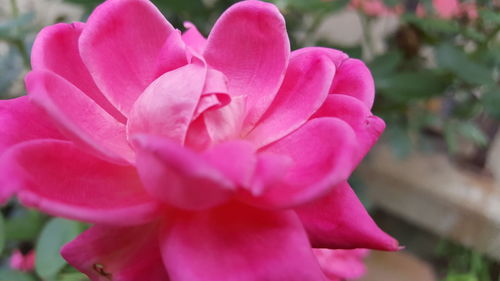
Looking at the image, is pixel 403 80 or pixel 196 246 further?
pixel 403 80

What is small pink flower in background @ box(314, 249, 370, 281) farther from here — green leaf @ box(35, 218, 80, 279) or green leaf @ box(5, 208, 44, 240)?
green leaf @ box(5, 208, 44, 240)

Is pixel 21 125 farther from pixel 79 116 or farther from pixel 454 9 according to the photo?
pixel 454 9

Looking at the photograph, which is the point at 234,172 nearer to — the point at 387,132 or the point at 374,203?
the point at 387,132

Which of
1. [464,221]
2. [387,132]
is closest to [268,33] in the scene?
[387,132]

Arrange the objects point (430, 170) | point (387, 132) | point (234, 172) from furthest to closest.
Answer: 1. point (430, 170)
2. point (387, 132)
3. point (234, 172)

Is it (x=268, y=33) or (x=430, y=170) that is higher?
(x=268, y=33)

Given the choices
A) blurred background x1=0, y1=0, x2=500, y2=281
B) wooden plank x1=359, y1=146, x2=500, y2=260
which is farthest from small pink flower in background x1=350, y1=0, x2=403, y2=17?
wooden plank x1=359, y1=146, x2=500, y2=260

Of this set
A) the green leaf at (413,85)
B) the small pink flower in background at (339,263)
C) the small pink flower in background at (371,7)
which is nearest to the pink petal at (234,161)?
the small pink flower in background at (339,263)
